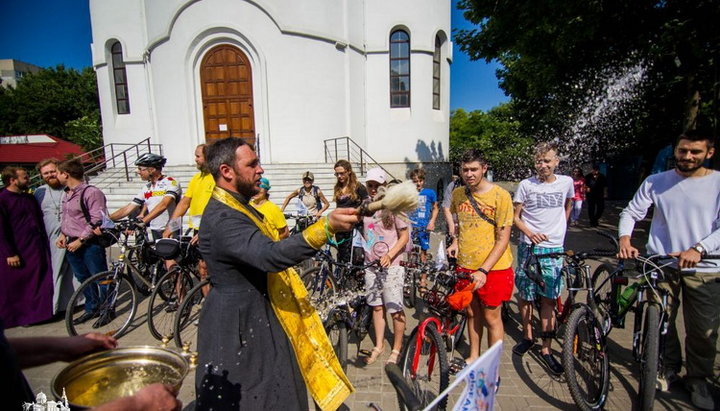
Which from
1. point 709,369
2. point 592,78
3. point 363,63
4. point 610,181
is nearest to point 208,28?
point 363,63

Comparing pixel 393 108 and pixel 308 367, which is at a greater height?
pixel 393 108

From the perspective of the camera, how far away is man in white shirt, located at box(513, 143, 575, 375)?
3.71m

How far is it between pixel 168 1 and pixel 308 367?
51.6 ft

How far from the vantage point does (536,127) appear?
58.7 feet

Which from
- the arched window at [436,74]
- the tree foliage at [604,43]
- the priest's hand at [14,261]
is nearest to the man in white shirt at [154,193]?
the priest's hand at [14,261]

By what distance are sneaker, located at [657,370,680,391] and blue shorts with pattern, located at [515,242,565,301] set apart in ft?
3.43

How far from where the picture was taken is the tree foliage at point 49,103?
119ft

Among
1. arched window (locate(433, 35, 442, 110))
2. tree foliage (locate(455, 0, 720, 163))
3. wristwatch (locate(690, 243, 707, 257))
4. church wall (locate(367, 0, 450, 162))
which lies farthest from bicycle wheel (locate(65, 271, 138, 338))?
arched window (locate(433, 35, 442, 110))

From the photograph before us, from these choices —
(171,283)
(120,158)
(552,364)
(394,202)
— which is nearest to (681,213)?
(552,364)

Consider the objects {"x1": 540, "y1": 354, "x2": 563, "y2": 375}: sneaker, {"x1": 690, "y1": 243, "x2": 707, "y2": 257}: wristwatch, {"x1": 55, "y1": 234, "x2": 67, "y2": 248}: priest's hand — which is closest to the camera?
{"x1": 690, "y1": 243, "x2": 707, "y2": 257}: wristwatch

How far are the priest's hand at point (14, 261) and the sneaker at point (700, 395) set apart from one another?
7501mm

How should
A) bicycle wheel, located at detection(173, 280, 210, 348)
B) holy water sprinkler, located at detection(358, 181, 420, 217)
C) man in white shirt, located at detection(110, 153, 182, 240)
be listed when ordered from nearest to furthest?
holy water sprinkler, located at detection(358, 181, 420, 217), bicycle wheel, located at detection(173, 280, 210, 348), man in white shirt, located at detection(110, 153, 182, 240)

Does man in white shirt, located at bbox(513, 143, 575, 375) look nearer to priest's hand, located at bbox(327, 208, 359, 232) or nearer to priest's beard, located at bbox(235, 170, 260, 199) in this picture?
priest's hand, located at bbox(327, 208, 359, 232)

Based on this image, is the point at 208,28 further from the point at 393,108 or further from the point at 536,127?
the point at 536,127
